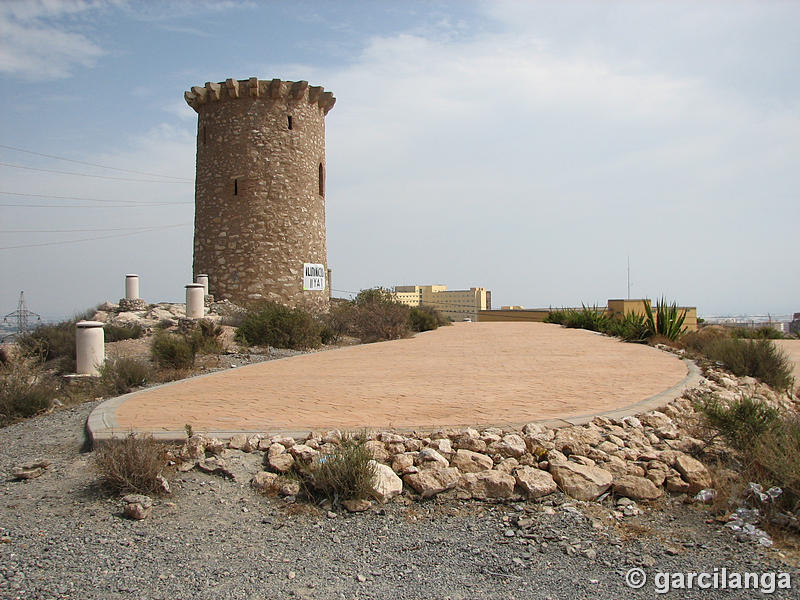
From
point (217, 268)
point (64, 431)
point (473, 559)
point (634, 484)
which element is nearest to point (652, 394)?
point (634, 484)

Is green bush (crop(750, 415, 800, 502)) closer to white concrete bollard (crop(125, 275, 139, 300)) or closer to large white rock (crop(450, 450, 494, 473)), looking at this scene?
large white rock (crop(450, 450, 494, 473))

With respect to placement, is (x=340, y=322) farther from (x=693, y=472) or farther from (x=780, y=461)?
(x=780, y=461)

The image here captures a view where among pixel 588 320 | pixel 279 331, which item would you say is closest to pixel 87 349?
pixel 279 331

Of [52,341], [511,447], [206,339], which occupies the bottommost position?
[511,447]

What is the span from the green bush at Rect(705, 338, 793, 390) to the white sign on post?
47.6ft

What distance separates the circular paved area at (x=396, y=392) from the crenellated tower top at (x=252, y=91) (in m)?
12.4

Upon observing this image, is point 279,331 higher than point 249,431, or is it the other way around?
point 279,331

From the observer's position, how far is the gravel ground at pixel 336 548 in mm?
3666

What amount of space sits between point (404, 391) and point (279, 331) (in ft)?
24.6

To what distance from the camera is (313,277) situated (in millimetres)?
23156

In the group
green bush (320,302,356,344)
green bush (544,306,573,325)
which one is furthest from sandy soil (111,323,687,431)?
green bush (544,306,573,325)

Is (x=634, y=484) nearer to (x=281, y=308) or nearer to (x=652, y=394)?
(x=652, y=394)

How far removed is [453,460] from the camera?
5199 millimetres

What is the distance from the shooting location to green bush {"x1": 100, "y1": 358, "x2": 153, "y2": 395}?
9359 millimetres
